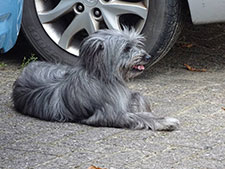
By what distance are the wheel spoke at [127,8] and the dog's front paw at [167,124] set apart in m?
1.57

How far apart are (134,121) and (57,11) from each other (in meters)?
1.89

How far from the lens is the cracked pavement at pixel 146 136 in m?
4.49

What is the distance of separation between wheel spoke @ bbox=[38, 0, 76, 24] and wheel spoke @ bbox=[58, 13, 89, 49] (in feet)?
0.45

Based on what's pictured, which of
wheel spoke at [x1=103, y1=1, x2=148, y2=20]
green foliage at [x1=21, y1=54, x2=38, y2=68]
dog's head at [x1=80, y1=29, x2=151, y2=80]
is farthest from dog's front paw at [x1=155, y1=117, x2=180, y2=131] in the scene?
green foliage at [x1=21, y1=54, x2=38, y2=68]

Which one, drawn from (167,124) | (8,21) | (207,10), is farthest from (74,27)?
(8,21)

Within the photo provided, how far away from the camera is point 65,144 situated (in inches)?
194

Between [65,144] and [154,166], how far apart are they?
819mm

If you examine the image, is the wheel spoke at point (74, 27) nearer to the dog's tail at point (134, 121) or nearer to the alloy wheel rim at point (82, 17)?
the alloy wheel rim at point (82, 17)

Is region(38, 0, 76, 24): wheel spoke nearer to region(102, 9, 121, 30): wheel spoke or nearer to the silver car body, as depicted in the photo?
region(102, 9, 121, 30): wheel spoke

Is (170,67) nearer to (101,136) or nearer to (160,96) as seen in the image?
(160,96)

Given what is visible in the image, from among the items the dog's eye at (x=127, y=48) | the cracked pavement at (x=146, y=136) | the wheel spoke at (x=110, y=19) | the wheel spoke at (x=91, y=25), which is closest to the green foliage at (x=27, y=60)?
the cracked pavement at (x=146, y=136)

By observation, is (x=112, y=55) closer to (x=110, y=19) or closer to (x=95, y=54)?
(x=95, y=54)

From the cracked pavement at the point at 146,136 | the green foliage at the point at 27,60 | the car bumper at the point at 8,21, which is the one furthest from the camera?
the green foliage at the point at 27,60

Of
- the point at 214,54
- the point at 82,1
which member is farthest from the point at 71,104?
the point at 214,54
